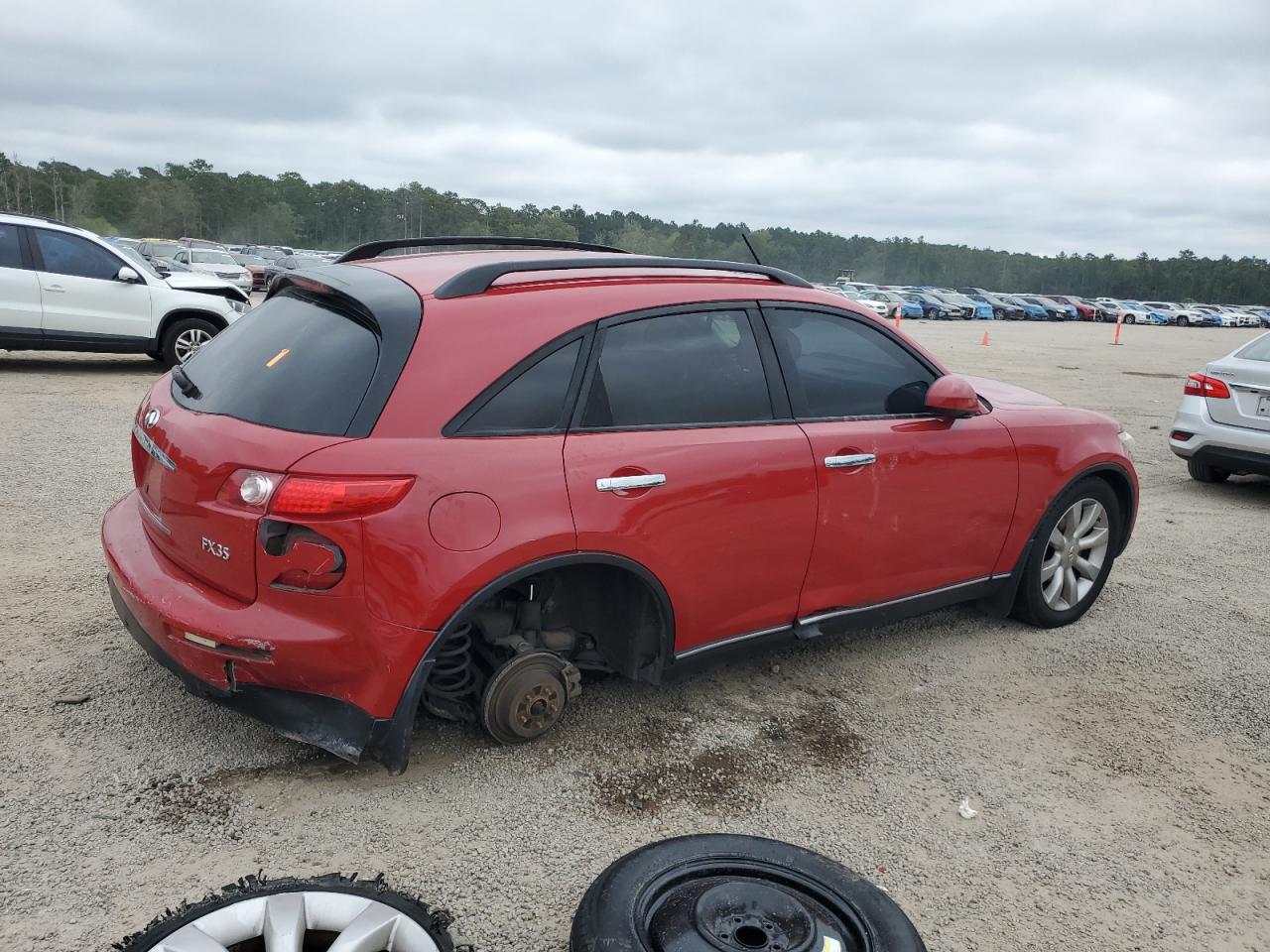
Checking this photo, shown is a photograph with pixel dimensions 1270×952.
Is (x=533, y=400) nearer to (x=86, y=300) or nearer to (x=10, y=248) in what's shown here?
(x=86, y=300)

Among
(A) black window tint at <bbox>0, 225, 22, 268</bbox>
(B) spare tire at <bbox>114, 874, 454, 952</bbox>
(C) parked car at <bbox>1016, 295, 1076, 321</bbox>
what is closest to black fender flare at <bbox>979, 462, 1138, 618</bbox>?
(B) spare tire at <bbox>114, 874, 454, 952</bbox>

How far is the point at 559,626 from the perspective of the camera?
339 centimetres

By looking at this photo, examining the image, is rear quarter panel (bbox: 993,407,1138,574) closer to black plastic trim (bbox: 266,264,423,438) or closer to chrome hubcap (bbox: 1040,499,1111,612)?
chrome hubcap (bbox: 1040,499,1111,612)

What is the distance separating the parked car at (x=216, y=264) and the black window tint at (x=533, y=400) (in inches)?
950

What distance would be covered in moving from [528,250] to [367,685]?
2.38 meters

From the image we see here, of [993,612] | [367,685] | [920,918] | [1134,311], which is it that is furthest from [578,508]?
[1134,311]

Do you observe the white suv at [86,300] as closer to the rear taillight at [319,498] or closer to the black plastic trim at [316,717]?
the black plastic trim at [316,717]

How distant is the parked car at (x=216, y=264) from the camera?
25594mm

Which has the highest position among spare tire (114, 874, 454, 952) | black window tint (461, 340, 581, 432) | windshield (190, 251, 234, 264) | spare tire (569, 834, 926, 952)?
black window tint (461, 340, 581, 432)

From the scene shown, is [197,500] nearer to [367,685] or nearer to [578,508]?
[367,685]

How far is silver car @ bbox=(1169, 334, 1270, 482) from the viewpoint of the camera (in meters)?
7.55

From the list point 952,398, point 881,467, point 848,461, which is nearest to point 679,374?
point 848,461

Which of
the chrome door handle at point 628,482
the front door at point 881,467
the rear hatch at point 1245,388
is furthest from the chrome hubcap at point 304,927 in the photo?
the rear hatch at point 1245,388

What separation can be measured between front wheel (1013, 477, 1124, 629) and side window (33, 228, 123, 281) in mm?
10442
